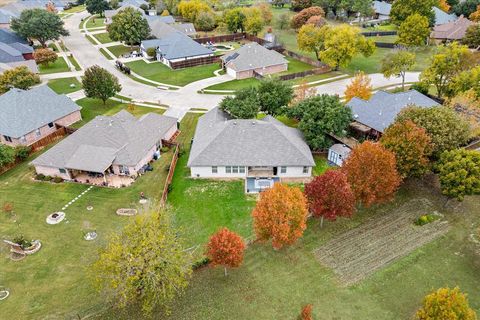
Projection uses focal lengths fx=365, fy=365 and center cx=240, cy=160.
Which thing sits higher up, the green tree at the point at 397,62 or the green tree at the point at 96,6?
the green tree at the point at 96,6

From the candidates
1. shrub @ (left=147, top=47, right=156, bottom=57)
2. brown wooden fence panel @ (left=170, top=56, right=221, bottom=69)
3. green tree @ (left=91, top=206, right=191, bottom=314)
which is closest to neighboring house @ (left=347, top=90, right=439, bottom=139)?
green tree @ (left=91, top=206, right=191, bottom=314)

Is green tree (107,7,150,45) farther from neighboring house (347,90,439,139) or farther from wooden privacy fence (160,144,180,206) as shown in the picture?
neighboring house (347,90,439,139)

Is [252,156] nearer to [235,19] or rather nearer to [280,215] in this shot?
[280,215]

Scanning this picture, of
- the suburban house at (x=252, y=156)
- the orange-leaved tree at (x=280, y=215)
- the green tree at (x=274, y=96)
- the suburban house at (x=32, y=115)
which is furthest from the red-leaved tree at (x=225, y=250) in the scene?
the suburban house at (x=32, y=115)

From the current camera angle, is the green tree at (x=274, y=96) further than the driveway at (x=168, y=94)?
No

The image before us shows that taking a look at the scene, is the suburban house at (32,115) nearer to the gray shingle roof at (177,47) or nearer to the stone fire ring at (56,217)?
the stone fire ring at (56,217)

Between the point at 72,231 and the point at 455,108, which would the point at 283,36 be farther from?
the point at 72,231
